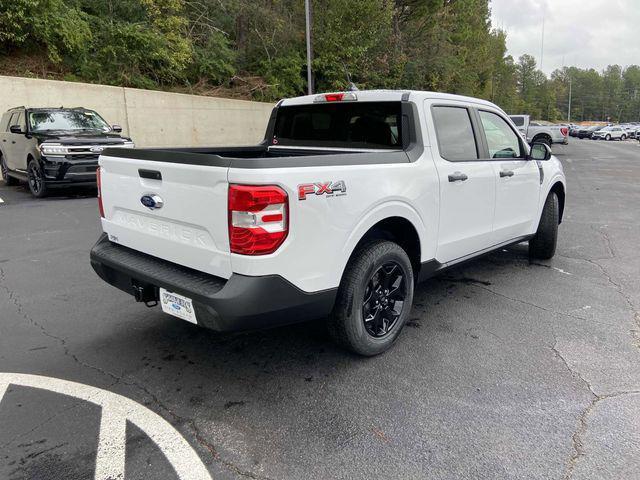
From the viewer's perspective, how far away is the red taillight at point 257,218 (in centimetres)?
259

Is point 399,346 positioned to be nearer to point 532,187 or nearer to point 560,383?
point 560,383

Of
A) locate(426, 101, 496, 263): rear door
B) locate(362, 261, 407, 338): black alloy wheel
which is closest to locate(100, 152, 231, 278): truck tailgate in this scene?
locate(362, 261, 407, 338): black alloy wheel

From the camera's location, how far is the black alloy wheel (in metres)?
3.43

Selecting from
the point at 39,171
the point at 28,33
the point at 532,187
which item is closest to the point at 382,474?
the point at 532,187

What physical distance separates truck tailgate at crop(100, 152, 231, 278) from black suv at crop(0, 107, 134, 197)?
7145 millimetres

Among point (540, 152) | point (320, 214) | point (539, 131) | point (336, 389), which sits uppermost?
point (539, 131)

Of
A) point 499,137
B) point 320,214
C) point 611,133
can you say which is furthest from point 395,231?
point 611,133

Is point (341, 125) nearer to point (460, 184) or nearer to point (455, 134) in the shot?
point (455, 134)

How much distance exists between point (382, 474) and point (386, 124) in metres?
2.56

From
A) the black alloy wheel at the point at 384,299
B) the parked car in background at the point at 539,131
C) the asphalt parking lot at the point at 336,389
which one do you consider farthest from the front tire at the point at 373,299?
the parked car in background at the point at 539,131

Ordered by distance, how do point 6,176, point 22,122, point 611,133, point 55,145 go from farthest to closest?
1. point 611,133
2. point 6,176
3. point 22,122
4. point 55,145

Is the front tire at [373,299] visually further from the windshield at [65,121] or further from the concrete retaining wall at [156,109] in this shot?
the concrete retaining wall at [156,109]

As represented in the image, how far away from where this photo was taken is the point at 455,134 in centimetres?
415

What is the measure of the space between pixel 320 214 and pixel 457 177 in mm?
1579
